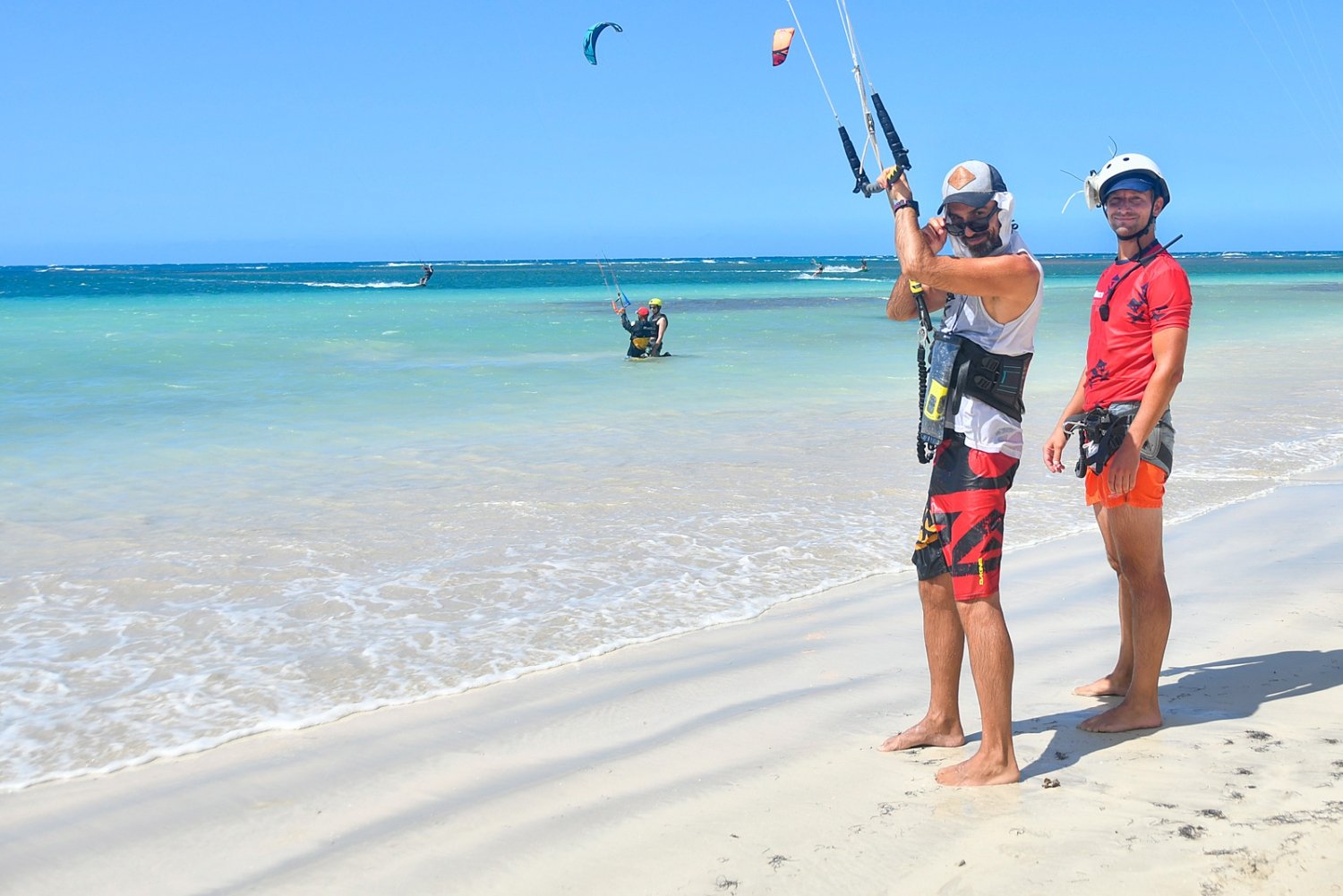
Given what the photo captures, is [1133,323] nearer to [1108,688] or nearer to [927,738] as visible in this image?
[1108,688]

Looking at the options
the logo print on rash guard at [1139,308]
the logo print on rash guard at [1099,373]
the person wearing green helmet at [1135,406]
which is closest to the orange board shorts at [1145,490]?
the person wearing green helmet at [1135,406]

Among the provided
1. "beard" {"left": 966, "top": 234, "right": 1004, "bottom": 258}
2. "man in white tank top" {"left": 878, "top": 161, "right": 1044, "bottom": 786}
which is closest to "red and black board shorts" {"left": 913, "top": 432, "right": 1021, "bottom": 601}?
"man in white tank top" {"left": 878, "top": 161, "right": 1044, "bottom": 786}

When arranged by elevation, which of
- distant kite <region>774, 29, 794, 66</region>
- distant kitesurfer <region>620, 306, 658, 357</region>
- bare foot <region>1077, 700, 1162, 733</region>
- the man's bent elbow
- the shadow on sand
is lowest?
the shadow on sand

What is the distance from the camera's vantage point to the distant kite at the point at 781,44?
4829mm

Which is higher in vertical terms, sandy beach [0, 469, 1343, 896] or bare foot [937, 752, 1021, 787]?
bare foot [937, 752, 1021, 787]

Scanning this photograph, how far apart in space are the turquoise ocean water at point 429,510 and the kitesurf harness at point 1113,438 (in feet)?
6.20

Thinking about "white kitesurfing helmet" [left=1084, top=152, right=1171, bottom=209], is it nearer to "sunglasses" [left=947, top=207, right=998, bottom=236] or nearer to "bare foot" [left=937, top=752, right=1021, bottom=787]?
"sunglasses" [left=947, top=207, right=998, bottom=236]

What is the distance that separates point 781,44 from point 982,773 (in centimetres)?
319

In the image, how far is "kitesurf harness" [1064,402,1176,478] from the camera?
11.1ft

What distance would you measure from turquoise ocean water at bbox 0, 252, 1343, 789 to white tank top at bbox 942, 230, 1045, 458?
1.97m

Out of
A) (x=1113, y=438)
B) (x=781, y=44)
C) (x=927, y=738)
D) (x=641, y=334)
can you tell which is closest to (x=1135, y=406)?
(x=1113, y=438)

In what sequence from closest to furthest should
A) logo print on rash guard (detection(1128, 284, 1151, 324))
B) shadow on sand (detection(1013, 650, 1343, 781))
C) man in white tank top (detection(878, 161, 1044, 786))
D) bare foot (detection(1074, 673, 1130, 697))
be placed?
1. man in white tank top (detection(878, 161, 1044, 786))
2. shadow on sand (detection(1013, 650, 1343, 781))
3. logo print on rash guard (detection(1128, 284, 1151, 324))
4. bare foot (detection(1074, 673, 1130, 697))

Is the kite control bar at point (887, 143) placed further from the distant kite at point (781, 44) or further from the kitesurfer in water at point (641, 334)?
the kitesurfer in water at point (641, 334)

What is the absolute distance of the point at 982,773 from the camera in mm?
3010
